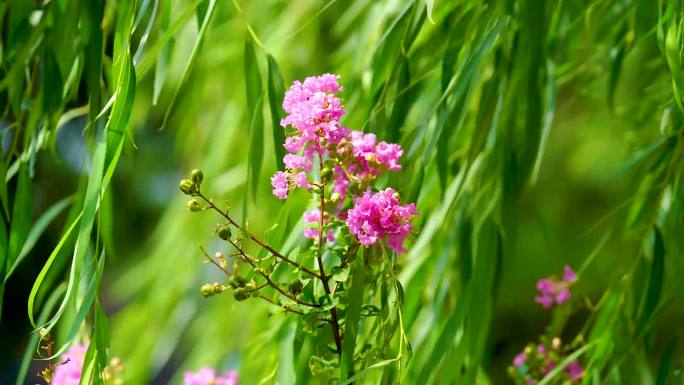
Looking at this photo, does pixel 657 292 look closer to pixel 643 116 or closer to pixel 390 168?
pixel 390 168

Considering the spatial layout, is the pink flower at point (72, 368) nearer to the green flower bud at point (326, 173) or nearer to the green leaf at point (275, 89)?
the green leaf at point (275, 89)

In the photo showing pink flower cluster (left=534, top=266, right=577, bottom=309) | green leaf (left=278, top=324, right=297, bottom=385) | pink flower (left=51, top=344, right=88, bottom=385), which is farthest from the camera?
pink flower cluster (left=534, top=266, right=577, bottom=309)

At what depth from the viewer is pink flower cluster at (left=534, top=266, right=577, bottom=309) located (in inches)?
52.2

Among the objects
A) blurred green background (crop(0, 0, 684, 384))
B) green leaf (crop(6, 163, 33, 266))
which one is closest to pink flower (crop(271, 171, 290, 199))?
blurred green background (crop(0, 0, 684, 384))

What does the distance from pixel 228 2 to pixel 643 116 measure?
678mm

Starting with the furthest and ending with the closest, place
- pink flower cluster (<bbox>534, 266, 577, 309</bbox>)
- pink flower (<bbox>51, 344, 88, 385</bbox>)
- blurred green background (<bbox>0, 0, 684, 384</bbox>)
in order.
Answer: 1. pink flower cluster (<bbox>534, 266, 577, 309</bbox>)
2. pink flower (<bbox>51, 344, 88, 385</bbox>)
3. blurred green background (<bbox>0, 0, 684, 384</bbox>)

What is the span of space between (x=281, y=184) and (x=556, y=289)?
24.6 inches

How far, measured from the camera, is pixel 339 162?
0.83 metres

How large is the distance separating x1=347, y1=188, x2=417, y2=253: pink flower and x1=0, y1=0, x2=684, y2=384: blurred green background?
0.15 metres

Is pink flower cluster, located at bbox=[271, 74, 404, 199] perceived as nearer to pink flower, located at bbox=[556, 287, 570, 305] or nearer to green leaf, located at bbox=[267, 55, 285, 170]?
green leaf, located at bbox=[267, 55, 285, 170]

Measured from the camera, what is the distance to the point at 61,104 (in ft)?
3.42

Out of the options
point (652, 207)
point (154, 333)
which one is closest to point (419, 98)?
point (652, 207)

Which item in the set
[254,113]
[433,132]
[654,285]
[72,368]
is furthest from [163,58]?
[654,285]

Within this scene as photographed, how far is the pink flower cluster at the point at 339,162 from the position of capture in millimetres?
800
